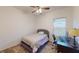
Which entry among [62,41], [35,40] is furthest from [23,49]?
[62,41]

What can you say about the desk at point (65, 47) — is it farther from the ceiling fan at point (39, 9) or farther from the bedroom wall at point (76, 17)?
the ceiling fan at point (39, 9)

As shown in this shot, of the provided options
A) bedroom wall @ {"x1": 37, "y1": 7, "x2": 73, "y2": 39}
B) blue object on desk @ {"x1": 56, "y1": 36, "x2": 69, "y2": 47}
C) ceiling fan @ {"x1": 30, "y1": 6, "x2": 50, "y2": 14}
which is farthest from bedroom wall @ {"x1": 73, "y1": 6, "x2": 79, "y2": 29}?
ceiling fan @ {"x1": 30, "y1": 6, "x2": 50, "y2": 14}

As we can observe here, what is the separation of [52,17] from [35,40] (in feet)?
1.19

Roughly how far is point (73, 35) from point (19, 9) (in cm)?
73

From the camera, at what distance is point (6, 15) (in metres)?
1.20

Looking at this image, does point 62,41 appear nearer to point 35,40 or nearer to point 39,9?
point 35,40

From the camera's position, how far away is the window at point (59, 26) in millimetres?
1271

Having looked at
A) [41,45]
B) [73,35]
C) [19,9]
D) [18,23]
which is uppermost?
[19,9]

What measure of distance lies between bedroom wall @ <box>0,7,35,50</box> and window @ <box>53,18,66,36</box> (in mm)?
286

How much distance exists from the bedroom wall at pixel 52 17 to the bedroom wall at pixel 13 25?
12 centimetres
